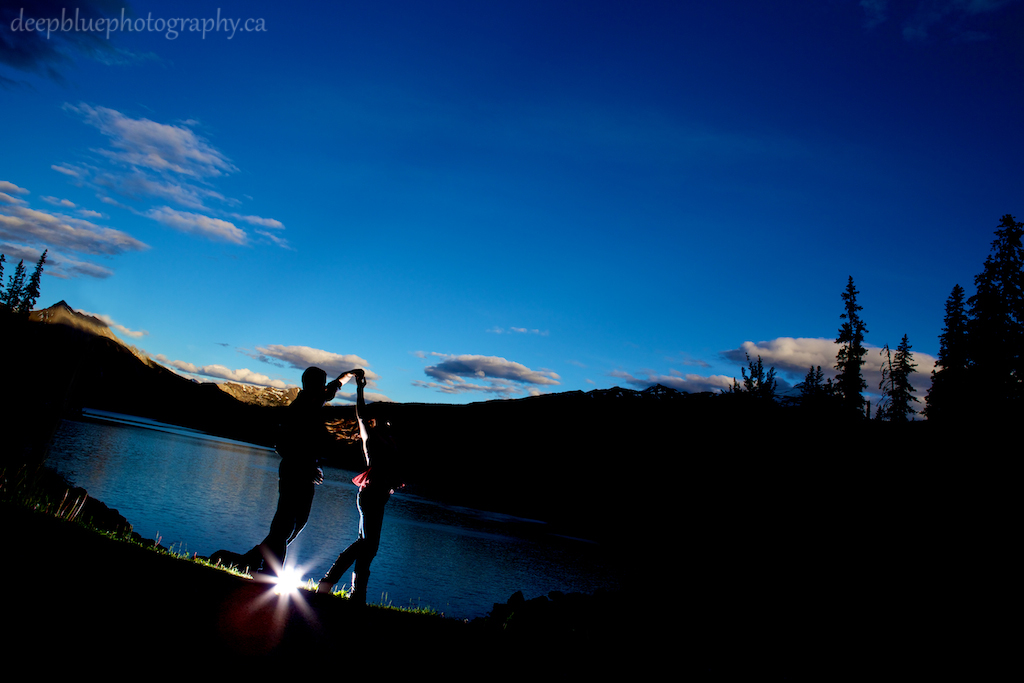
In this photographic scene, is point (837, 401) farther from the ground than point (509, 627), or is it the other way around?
point (837, 401)

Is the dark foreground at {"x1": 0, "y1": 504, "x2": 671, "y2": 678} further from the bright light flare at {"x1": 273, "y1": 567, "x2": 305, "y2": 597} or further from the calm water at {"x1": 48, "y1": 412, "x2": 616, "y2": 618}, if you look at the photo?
the calm water at {"x1": 48, "y1": 412, "x2": 616, "y2": 618}

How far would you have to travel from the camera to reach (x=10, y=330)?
9617 mm

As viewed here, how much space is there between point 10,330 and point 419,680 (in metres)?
11.0

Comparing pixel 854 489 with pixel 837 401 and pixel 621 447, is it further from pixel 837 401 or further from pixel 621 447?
pixel 621 447

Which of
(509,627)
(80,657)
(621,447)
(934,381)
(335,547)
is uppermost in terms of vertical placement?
(934,381)

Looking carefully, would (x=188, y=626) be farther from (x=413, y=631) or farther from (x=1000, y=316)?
(x=1000, y=316)

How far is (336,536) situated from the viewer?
2934cm

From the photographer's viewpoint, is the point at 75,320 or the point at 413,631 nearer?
the point at 413,631

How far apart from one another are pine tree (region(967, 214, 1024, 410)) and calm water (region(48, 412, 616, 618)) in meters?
26.4

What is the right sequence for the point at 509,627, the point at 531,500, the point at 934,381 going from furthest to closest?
the point at 934,381, the point at 531,500, the point at 509,627

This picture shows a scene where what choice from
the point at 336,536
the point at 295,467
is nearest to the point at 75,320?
the point at 295,467

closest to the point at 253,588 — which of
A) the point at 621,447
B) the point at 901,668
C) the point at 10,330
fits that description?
the point at 621,447

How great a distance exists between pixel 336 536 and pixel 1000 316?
4306 centimetres

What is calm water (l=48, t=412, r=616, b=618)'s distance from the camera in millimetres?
20938
